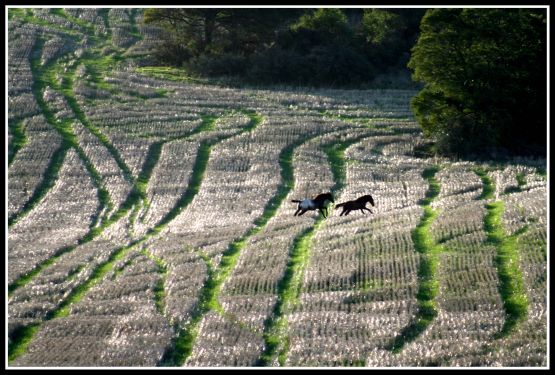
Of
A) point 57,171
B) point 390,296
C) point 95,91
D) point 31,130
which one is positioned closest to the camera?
point 390,296

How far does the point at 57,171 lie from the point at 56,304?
65.1ft

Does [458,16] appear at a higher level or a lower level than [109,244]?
higher

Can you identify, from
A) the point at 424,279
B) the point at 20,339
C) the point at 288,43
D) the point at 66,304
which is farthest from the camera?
the point at 288,43

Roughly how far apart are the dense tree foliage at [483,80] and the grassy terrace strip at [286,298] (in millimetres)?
10149

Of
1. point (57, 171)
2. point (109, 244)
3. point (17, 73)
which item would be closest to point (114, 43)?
point (17, 73)

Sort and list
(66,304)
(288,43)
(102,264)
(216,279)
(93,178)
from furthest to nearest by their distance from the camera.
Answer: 1. (288,43)
2. (93,178)
3. (102,264)
4. (216,279)
5. (66,304)

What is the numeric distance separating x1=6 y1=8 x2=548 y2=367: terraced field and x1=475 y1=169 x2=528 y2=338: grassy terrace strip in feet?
0.29

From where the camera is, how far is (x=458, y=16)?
51.0 metres

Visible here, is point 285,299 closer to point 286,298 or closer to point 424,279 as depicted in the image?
point 286,298

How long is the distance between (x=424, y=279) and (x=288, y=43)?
140 feet

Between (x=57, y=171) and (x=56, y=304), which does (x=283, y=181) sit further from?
(x=56, y=304)

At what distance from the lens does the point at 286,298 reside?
28797 mm

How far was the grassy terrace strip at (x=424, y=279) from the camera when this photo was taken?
82.9 ft

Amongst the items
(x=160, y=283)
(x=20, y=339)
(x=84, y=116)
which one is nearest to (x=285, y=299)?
(x=160, y=283)
